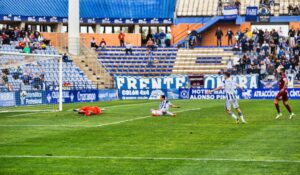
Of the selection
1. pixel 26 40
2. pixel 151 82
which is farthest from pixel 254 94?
pixel 26 40

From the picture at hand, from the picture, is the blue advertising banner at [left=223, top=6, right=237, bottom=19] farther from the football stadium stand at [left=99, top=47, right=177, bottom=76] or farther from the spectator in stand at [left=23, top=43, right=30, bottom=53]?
the spectator in stand at [left=23, top=43, right=30, bottom=53]

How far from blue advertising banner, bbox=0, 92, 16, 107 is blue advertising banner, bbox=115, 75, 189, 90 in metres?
21.2

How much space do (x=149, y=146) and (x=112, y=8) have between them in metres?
56.3

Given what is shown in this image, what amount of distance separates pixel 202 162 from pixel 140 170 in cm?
185

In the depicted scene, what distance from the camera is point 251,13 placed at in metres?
71.6

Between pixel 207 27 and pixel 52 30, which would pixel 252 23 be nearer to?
pixel 207 27

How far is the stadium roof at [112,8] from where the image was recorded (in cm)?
7181

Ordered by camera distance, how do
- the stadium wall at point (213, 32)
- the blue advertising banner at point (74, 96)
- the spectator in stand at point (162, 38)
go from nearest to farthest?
the blue advertising banner at point (74, 96) < the spectator in stand at point (162, 38) < the stadium wall at point (213, 32)

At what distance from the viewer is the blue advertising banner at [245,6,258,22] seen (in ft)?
234

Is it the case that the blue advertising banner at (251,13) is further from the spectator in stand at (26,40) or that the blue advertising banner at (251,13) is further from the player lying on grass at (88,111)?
the player lying on grass at (88,111)

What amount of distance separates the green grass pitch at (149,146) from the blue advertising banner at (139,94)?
27473 mm

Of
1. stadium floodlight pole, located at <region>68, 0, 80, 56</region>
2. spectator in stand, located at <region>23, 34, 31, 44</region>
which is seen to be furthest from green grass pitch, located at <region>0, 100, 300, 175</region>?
stadium floodlight pole, located at <region>68, 0, 80, 56</region>

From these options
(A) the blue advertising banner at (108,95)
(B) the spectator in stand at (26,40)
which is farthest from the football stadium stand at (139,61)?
(B) the spectator in stand at (26,40)

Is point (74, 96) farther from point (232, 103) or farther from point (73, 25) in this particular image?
point (232, 103)
